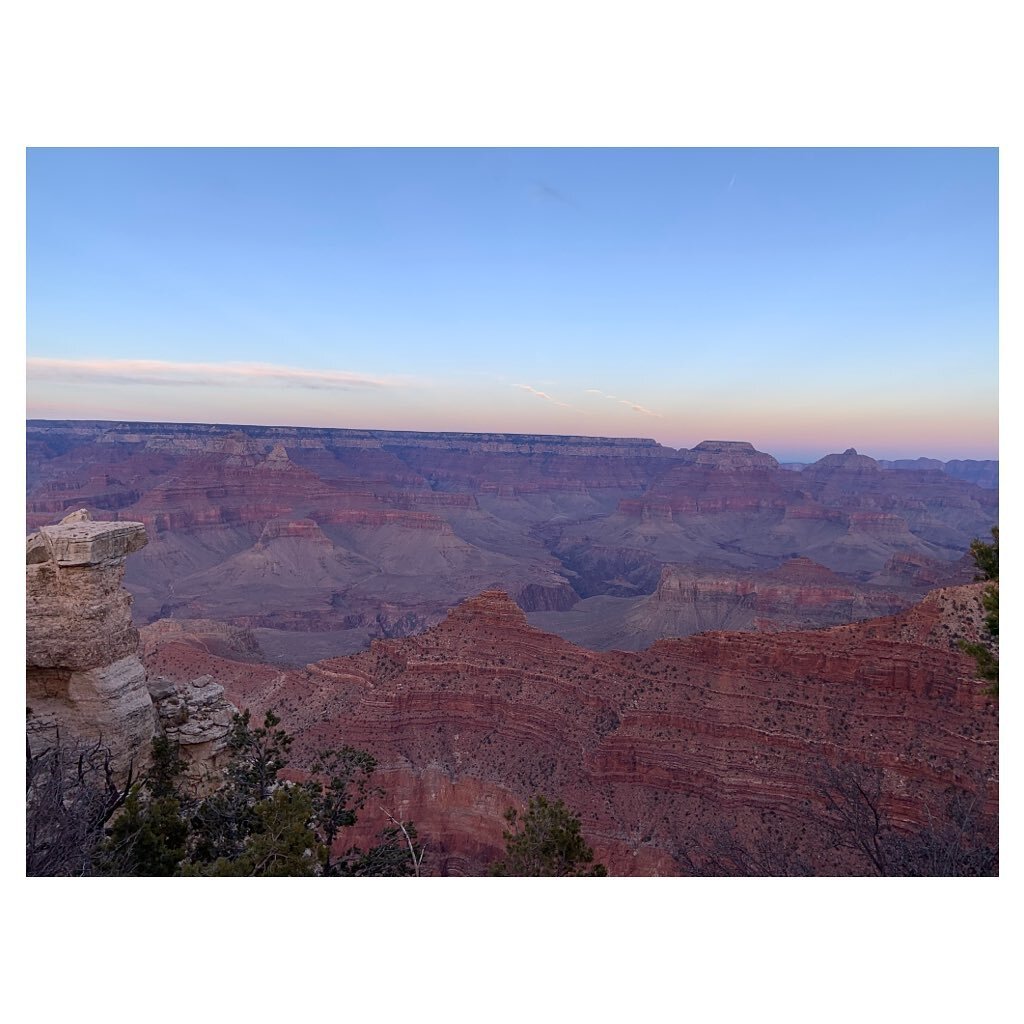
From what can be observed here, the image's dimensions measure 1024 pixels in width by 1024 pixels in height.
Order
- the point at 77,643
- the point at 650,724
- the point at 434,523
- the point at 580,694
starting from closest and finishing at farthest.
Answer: the point at 77,643, the point at 650,724, the point at 580,694, the point at 434,523

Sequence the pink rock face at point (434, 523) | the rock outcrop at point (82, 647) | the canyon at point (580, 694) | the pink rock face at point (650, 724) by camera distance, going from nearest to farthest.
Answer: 1. the rock outcrop at point (82, 647)
2. the canyon at point (580, 694)
3. the pink rock face at point (650, 724)
4. the pink rock face at point (434, 523)

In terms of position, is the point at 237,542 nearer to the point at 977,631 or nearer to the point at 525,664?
the point at 525,664

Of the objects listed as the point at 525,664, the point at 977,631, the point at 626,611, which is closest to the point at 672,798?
the point at 525,664

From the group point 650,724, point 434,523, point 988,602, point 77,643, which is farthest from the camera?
point 434,523

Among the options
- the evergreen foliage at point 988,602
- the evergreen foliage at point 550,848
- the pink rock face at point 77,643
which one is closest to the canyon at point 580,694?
the pink rock face at point 77,643

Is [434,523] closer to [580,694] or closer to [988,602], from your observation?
[580,694]

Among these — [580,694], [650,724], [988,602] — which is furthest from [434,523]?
[988,602]

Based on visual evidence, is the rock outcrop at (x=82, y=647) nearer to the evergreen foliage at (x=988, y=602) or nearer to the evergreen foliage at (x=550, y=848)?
the evergreen foliage at (x=550, y=848)
